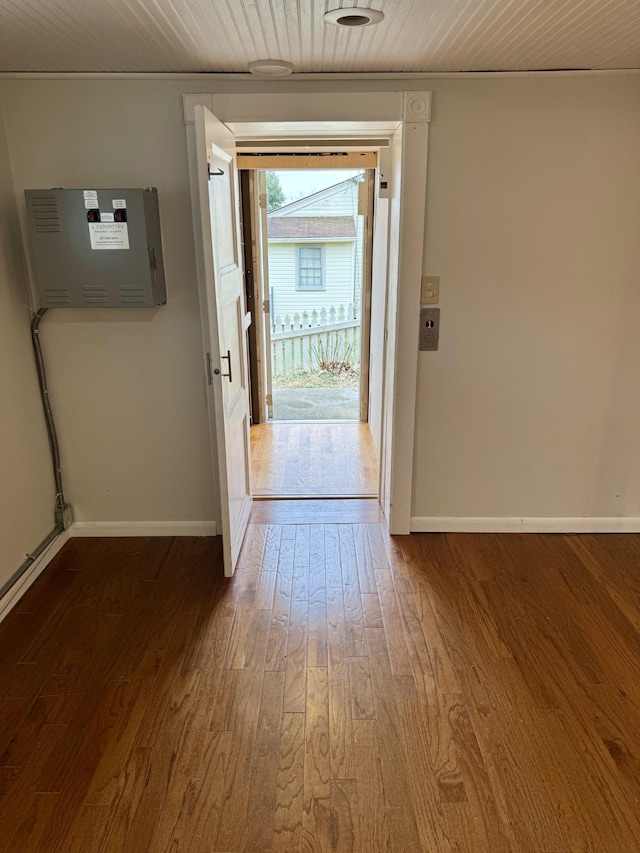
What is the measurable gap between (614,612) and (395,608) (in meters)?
0.92

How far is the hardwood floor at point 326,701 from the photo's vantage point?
60.3 inches

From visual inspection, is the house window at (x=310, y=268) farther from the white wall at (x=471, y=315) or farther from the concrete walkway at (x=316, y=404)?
the white wall at (x=471, y=315)

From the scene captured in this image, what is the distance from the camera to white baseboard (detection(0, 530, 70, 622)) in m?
2.39

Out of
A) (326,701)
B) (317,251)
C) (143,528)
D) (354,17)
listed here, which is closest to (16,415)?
(143,528)

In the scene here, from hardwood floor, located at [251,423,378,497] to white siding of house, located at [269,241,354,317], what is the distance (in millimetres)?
3793

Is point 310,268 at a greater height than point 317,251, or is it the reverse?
point 317,251

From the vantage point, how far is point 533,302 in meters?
2.66

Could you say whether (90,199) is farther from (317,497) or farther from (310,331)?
(310,331)

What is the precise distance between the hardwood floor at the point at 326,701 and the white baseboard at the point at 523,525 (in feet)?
0.43

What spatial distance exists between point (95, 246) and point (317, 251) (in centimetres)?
608

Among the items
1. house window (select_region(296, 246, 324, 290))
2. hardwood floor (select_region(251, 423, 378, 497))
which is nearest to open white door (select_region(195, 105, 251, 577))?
hardwood floor (select_region(251, 423, 378, 497))

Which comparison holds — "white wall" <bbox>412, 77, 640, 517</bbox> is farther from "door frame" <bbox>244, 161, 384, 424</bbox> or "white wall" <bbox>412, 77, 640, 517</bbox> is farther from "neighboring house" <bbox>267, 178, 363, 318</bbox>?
"neighboring house" <bbox>267, 178, 363, 318</bbox>

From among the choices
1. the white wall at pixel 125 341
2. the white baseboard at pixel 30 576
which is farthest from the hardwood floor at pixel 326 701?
the white wall at pixel 125 341

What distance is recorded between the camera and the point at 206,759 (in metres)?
1.72
